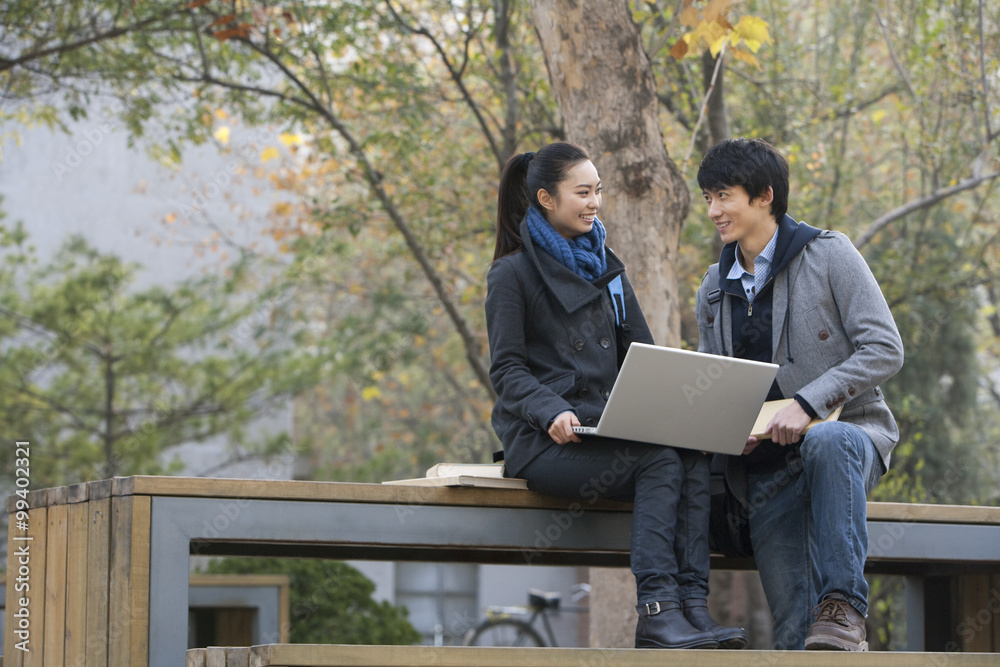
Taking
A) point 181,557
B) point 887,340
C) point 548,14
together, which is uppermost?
point 548,14

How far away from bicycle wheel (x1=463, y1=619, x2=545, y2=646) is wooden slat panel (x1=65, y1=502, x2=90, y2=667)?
9.18 meters

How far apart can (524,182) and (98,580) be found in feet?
5.51

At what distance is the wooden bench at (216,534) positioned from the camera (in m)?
2.71

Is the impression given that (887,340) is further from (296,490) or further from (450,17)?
(450,17)

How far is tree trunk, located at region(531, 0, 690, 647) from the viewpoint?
15.8 feet

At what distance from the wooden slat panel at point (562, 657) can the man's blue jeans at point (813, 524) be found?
0.75ft

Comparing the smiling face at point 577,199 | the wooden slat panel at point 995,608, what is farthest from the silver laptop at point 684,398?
the wooden slat panel at point 995,608

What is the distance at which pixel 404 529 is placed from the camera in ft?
9.80

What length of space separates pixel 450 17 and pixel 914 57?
12.4 ft

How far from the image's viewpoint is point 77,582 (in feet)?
9.40

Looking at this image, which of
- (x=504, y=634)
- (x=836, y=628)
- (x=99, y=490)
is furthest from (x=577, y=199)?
(x=504, y=634)

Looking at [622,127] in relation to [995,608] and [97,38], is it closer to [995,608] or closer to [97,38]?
[995,608]

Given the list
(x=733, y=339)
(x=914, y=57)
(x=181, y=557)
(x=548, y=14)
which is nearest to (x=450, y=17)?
(x=914, y=57)
